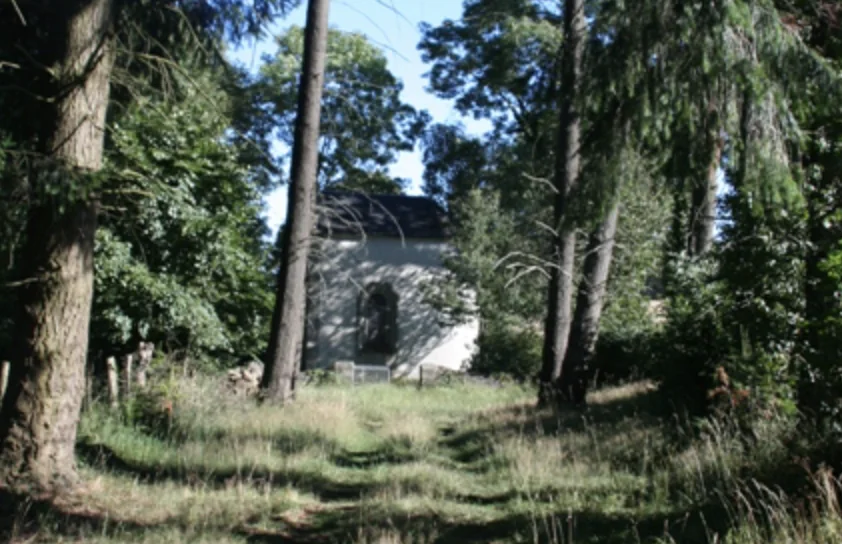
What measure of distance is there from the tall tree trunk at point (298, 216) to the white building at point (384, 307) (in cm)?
2297

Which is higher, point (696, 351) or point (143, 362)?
point (696, 351)

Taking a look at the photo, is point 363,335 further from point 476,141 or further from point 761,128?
point 761,128

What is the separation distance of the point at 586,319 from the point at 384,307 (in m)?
24.7

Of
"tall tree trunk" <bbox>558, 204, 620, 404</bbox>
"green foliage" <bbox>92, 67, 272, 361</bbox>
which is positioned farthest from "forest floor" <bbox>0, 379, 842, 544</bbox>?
"green foliage" <bbox>92, 67, 272, 361</bbox>

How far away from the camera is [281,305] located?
1622cm

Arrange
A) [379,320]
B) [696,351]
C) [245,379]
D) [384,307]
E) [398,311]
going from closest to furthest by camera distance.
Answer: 1. [696,351]
2. [245,379]
3. [398,311]
4. [384,307]
5. [379,320]

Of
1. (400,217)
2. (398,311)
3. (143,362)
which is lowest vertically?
(143,362)

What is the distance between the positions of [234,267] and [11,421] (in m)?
10.2

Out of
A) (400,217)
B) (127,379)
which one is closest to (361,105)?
(400,217)

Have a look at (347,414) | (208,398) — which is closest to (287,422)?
(208,398)

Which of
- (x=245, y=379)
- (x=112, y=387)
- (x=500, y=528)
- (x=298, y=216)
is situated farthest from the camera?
(x=245, y=379)

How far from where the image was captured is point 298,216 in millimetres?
16188

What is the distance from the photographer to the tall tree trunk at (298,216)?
16.1 metres

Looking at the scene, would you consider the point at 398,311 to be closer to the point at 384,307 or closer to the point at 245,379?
the point at 384,307
